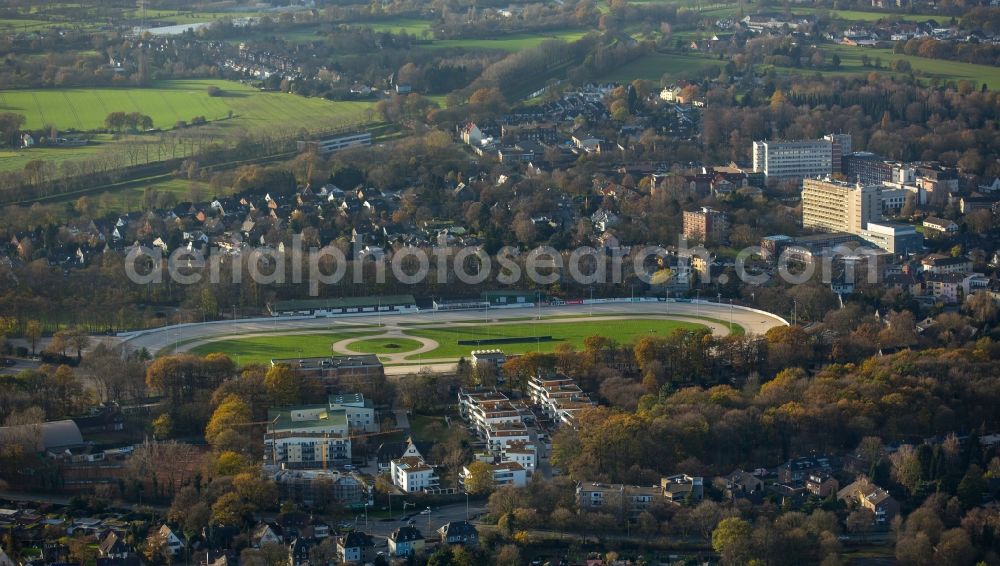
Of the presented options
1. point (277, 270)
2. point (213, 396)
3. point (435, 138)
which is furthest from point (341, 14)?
point (213, 396)

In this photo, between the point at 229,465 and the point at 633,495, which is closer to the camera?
the point at 633,495

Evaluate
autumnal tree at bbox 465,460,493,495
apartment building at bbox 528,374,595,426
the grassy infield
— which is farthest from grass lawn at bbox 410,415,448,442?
the grassy infield

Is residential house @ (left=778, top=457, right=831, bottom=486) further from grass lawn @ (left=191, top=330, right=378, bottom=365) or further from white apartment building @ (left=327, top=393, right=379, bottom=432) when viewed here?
grass lawn @ (left=191, top=330, right=378, bottom=365)

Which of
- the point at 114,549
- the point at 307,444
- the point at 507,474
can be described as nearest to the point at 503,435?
the point at 507,474

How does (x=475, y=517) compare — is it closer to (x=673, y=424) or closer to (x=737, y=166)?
(x=673, y=424)

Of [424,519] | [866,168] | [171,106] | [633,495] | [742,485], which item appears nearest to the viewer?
[424,519]

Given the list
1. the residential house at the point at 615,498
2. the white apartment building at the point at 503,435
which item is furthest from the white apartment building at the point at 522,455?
the residential house at the point at 615,498

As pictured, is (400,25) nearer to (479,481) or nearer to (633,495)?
(479,481)
